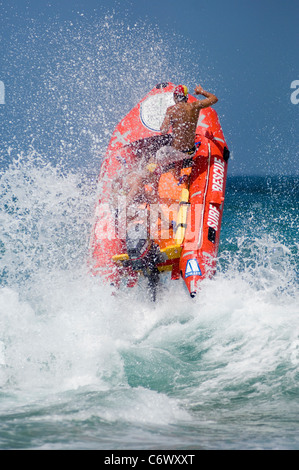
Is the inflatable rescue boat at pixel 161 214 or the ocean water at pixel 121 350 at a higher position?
the inflatable rescue boat at pixel 161 214

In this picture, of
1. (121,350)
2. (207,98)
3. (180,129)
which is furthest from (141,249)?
(207,98)

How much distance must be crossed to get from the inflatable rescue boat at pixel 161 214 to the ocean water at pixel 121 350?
19 centimetres

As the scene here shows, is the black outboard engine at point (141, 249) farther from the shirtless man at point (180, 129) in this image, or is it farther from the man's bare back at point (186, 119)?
the man's bare back at point (186, 119)

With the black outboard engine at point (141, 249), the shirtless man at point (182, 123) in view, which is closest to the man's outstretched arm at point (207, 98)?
the shirtless man at point (182, 123)

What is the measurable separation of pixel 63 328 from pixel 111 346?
0.43 m

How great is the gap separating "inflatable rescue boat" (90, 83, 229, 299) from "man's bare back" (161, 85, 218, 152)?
194 millimetres

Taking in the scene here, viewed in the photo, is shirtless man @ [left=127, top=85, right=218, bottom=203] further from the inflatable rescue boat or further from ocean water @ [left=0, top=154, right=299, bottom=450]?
ocean water @ [left=0, top=154, right=299, bottom=450]

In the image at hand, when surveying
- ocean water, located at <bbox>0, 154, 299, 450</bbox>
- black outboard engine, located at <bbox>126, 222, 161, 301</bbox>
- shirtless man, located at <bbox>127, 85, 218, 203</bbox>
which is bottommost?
ocean water, located at <bbox>0, 154, 299, 450</bbox>

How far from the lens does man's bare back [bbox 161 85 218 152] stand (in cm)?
488

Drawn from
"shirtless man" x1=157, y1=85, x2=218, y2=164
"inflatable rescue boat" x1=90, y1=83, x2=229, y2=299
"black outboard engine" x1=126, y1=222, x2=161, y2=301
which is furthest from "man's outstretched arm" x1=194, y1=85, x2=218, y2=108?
"black outboard engine" x1=126, y1=222, x2=161, y2=301

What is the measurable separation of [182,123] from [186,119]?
0.07 metres

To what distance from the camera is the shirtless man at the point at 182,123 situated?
4.89 m

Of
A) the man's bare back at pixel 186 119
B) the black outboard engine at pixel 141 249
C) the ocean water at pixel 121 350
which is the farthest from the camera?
the man's bare back at pixel 186 119
